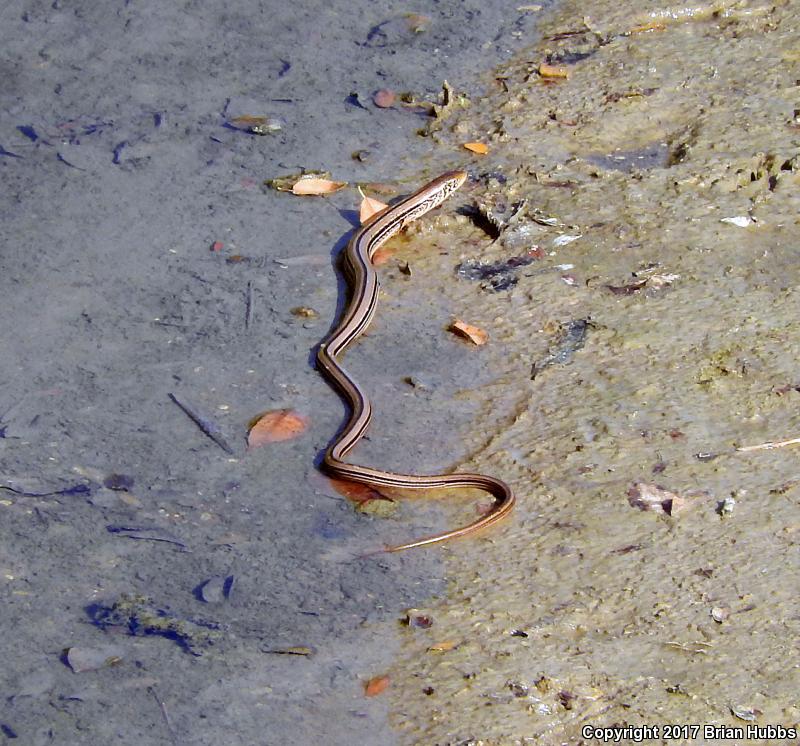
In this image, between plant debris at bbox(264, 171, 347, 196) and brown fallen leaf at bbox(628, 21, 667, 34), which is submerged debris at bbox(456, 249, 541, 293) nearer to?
plant debris at bbox(264, 171, 347, 196)

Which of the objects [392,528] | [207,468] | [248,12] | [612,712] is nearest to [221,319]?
[207,468]

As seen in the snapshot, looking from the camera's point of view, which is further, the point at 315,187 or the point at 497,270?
the point at 315,187

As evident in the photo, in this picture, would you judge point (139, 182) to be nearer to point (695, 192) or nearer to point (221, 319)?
point (221, 319)

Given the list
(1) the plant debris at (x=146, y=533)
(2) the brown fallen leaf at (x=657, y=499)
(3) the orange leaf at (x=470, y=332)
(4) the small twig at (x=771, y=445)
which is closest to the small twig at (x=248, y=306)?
(3) the orange leaf at (x=470, y=332)

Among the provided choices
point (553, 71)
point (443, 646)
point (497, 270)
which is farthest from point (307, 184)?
point (443, 646)

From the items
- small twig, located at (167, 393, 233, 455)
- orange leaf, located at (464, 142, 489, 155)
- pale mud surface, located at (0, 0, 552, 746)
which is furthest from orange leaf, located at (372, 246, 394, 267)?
small twig, located at (167, 393, 233, 455)

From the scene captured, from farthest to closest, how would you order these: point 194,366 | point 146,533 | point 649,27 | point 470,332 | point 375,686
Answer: point 649,27 < point 470,332 < point 194,366 < point 146,533 < point 375,686

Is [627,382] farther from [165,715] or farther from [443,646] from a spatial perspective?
[165,715]
